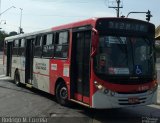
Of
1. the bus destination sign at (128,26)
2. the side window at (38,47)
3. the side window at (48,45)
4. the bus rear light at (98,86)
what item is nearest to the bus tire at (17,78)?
the side window at (38,47)

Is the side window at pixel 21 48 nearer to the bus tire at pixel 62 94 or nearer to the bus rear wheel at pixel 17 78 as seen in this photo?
the bus rear wheel at pixel 17 78

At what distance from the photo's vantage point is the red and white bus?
1112 cm

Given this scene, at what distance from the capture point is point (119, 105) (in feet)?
36.6

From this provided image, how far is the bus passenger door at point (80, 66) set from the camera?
38.4 feet

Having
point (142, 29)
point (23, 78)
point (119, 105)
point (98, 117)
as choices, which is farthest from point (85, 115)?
point (23, 78)

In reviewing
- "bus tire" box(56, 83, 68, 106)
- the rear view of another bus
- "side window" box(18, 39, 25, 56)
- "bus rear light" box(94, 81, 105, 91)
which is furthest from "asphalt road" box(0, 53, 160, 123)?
"side window" box(18, 39, 25, 56)

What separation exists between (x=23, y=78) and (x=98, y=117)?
772cm

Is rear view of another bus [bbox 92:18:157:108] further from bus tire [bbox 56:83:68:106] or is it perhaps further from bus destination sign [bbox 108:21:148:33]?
bus tire [bbox 56:83:68:106]

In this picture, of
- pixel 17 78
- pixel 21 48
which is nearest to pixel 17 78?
pixel 17 78

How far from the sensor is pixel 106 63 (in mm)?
11180

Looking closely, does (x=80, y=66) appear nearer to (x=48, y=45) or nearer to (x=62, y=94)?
(x=62, y=94)

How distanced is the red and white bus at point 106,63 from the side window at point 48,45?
0.78m

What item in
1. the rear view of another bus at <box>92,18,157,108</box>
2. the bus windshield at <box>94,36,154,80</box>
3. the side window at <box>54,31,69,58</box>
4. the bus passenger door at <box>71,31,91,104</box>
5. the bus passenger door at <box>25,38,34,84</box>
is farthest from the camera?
the bus passenger door at <box>25,38,34,84</box>

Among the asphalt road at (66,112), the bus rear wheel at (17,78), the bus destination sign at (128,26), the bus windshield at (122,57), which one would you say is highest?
the bus destination sign at (128,26)
